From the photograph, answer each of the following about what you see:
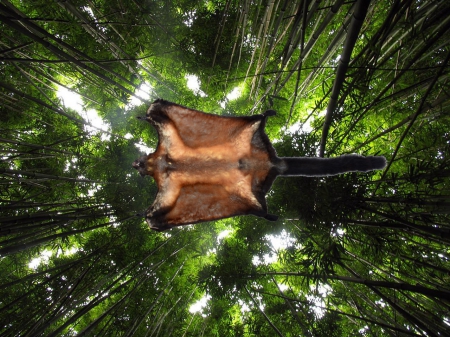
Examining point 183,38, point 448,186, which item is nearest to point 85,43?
point 183,38

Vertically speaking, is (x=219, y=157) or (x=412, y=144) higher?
(x=219, y=157)

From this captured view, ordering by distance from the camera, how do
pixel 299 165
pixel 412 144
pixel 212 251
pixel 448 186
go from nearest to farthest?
pixel 299 165, pixel 448 186, pixel 412 144, pixel 212 251

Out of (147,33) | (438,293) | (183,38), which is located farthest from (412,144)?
(147,33)

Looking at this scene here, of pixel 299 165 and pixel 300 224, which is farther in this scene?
pixel 300 224

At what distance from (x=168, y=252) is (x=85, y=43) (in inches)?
166

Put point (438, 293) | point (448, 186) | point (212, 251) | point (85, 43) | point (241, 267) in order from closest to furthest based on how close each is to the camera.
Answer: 1. point (438, 293)
2. point (448, 186)
3. point (85, 43)
4. point (241, 267)
5. point (212, 251)

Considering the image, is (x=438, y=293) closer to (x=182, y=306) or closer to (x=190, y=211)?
(x=190, y=211)

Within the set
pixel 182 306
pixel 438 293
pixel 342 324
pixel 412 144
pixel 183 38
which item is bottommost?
pixel 342 324

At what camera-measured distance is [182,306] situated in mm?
5469

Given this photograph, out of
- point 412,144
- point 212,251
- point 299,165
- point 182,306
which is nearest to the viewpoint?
point 299,165

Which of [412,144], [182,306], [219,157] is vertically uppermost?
[219,157]

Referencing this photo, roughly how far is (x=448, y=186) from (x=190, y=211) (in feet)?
13.0

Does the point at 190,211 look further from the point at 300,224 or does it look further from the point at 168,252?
the point at 168,252

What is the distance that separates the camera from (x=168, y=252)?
5.53 meters
